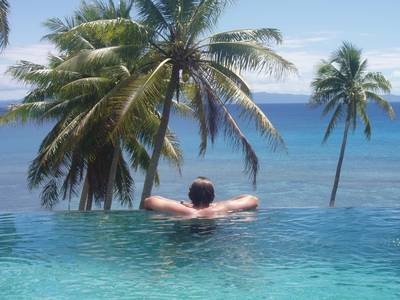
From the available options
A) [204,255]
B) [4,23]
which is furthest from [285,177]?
[204,255]

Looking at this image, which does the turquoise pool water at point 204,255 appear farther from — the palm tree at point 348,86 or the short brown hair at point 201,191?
the palm tree at point 348,86

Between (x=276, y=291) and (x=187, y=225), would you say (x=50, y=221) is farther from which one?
Answer: (x=276, y=291)

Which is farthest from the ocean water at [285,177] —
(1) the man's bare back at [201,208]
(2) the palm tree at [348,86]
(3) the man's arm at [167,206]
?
(1) the man's bare back at [201,208]

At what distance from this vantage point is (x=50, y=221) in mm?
13305

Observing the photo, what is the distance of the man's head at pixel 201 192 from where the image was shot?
40.2 feet

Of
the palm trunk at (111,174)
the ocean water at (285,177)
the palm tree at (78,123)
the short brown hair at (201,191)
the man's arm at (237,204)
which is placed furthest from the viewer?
the ocean water at (285,177)

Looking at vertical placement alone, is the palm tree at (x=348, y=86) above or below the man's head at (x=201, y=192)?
above

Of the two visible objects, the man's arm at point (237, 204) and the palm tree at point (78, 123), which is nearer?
the man's arm at point (237, 204)

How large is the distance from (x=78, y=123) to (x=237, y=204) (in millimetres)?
8035

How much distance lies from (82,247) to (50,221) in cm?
292

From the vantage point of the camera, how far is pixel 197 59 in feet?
58.7

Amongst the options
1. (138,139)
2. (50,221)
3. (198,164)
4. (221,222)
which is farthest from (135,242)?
(198,164)

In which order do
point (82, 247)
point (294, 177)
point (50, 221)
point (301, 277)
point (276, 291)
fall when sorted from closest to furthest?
point (276, 291) → point (301, 277) → point (82, 247) → point (50, 221) → point (294, 177)

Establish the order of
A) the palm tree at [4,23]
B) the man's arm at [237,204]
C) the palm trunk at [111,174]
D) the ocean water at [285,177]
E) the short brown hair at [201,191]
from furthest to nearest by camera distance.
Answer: the ocean water at [285,177] < the palm trunk at [111,174] < the palm tree at [4,23] < the man's arm at [237,204] < the short brown hair at [201,191]
